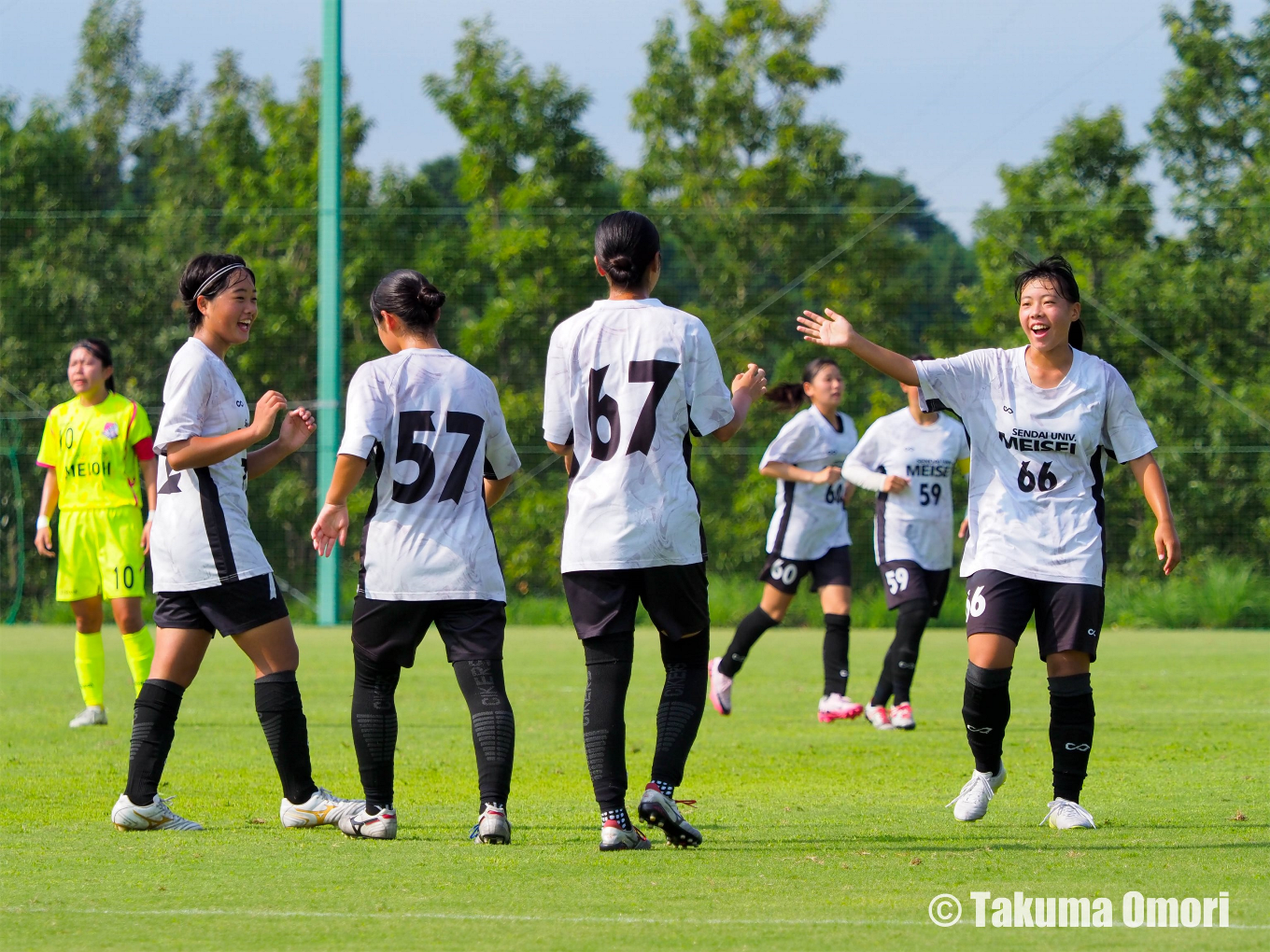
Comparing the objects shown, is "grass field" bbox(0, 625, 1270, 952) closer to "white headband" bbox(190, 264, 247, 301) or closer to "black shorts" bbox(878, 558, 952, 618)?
"black shorts" bbox(878, 558, 952, 618)

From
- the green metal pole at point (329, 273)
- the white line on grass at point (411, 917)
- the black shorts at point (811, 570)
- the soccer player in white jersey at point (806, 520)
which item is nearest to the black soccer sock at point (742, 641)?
the soccer player in white jersey at point (806, 520)

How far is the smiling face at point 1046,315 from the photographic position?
5.41 metres

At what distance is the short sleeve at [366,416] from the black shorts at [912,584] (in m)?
4.56

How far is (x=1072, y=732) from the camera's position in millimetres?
5461

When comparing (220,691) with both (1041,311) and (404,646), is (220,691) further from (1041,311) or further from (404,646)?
(1041,311)

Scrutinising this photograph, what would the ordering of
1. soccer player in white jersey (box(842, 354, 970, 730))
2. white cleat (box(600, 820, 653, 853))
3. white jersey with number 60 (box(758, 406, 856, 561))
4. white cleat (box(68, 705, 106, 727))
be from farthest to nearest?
white jersey with number 60 (box(758, 406, 856, 561)) < soccer player in white jersey (box(842, 354, 970, 730)) < white cleat (box(68, 705, 106, 727)) < white cleat (box(600, 820, 653, 853))

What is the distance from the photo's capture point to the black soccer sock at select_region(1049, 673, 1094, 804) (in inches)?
215

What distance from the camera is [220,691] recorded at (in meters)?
10.9

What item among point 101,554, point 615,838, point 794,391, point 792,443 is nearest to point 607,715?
point 615,838

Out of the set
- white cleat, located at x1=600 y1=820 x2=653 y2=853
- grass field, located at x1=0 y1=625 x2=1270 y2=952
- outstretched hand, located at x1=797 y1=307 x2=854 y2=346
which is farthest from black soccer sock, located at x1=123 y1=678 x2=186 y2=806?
outstretched hand, located at x1=797 y1=307 x2=854 y2=346

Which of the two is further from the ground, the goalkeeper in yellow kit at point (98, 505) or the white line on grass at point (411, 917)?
the goalkeeper in yellow kit at point (98, 505)

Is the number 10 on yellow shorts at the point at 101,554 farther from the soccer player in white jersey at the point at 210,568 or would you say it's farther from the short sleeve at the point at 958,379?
the short sleeve at the point at 958,379

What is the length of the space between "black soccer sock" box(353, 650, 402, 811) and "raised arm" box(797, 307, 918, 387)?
5.80ft

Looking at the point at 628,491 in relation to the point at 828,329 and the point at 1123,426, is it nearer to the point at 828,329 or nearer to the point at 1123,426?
the point at 828,329
